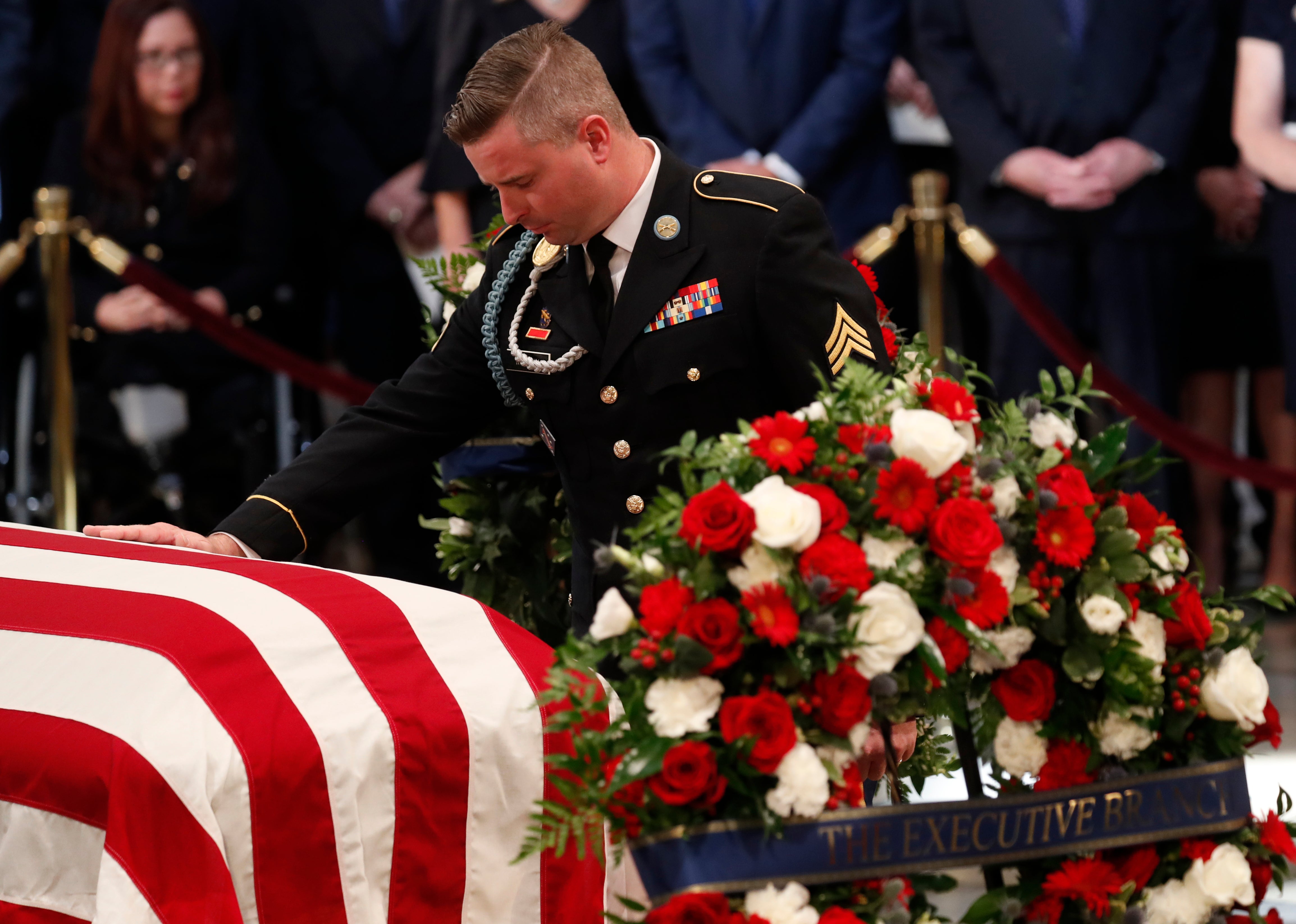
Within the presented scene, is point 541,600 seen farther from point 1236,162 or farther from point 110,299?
point 1236,162

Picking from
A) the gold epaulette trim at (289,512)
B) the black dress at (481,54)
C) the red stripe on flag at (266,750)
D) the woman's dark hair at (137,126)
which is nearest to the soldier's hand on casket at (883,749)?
the red stripe on flag at (266,750)

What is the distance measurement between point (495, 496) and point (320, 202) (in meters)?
2.84

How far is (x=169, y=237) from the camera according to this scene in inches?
188

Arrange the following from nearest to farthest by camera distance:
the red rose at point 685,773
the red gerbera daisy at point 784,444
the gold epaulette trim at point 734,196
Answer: the red rose at point 685,773 → the red gerbera daisy at point 784,444 → the gold epaulette trim at point 734,196

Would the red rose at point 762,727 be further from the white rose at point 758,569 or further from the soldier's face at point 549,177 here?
the soldier's face at point 549,177

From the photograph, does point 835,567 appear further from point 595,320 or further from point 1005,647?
point 595,320

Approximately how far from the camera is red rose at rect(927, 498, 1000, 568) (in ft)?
4.78

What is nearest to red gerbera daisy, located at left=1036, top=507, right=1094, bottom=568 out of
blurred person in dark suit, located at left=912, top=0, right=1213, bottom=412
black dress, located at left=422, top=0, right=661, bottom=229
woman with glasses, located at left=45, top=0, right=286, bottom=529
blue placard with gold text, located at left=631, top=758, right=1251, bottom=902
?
blue placard with gold text, located at left=631, top=758, right=1251, bottom=902

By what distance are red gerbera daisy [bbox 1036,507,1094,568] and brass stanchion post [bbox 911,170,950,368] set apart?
2633 mm

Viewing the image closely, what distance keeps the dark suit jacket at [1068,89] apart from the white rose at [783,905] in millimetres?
3193

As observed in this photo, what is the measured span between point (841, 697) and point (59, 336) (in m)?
3.47

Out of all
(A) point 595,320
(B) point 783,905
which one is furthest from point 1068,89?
(B) point 783,905

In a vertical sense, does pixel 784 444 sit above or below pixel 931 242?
above

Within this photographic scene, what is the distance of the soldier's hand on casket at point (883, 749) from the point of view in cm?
173
